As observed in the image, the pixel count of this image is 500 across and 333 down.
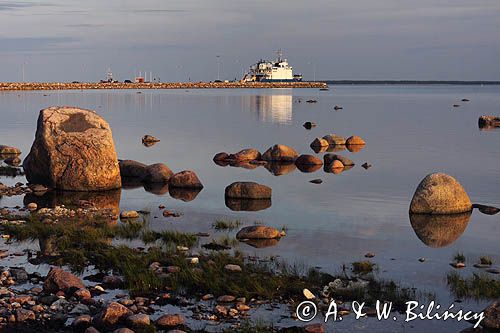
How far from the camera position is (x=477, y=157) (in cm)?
3606

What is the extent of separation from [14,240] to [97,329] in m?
6.26

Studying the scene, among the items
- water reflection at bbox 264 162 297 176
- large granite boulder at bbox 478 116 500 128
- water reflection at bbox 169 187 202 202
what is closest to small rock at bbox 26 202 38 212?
water reflection at bbox 169 187 202 202

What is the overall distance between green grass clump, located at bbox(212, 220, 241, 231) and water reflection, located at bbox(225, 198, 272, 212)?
1.98 metres

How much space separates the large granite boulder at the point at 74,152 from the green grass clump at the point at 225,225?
230 inches

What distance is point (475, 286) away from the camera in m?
11.9

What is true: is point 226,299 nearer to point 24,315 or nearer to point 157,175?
point 24,315

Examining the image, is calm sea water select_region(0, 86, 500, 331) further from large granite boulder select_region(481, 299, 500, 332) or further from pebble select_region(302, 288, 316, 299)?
pebble select_region(302, 288, 316, 299)

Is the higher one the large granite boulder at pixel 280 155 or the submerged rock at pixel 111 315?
the large granite boulder at pixel 280 155

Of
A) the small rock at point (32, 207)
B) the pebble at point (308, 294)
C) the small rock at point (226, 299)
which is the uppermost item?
the small rock at point (32, 207)

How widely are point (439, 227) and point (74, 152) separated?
11.0 meters

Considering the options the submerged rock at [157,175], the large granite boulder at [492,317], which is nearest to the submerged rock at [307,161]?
the submerged rock at [157,175]

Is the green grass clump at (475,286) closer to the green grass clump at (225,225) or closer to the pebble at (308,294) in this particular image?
the pebble at (308,294)

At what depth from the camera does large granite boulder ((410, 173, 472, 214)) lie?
1856 centimetres

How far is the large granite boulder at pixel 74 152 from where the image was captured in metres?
21.5
